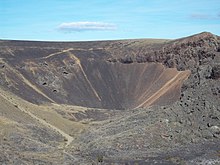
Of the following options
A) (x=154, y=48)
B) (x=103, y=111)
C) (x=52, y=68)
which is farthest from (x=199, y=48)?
(x=52, y=68)

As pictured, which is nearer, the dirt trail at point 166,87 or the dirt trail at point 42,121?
the dirt trail at point 42,121

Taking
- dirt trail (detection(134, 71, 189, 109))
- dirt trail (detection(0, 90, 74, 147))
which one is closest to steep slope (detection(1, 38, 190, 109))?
dirt trail (detection(134, 71, 189, 109))

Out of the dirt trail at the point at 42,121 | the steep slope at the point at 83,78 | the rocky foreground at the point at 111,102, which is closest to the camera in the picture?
the rocky foreground at the point at 111,102

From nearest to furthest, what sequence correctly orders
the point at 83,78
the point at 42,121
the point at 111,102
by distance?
1. the point at 42,121
2. the point at 111,102
3. the point at 83,78

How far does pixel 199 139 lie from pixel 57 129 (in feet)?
79.6

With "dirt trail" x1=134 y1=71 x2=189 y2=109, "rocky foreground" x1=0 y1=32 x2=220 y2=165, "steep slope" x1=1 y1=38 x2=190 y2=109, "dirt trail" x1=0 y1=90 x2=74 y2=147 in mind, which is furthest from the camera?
"dirt trail" x1=134 y1=71 x2=189 y2=109

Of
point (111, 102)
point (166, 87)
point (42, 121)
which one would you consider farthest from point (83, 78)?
point (42, 121)

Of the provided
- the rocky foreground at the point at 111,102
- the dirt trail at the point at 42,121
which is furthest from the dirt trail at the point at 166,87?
the dirt trail at the point at 42,121

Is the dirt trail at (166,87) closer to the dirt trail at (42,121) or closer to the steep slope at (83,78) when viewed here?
the steep slope at (83,78)

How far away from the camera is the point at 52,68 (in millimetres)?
106312

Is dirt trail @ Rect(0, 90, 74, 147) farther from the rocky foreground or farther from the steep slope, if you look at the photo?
the steep slope

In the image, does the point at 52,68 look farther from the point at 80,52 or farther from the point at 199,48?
the point at 199,48

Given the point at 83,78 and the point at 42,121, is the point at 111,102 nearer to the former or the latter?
the point at 83,78

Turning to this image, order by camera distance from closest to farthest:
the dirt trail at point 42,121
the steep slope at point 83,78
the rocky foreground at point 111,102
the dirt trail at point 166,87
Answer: the rocky foreground at point 111,102 → the dirt trail at point 42,121 → the steep slope at point 83,78 → the dirt trail at point 166,87
